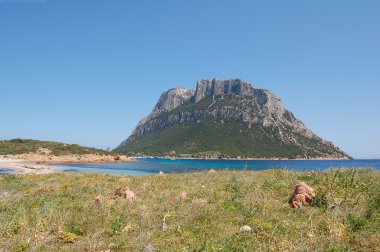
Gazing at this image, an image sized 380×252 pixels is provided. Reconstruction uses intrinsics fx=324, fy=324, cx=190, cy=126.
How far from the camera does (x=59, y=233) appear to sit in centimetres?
1019

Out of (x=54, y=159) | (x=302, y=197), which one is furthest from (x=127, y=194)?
(x=54, y=159)

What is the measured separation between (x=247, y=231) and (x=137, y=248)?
3302 millimetres

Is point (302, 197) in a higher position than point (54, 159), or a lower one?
higher

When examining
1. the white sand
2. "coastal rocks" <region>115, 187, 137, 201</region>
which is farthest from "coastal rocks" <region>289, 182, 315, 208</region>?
the white sand

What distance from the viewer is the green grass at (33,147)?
101762 millimetres

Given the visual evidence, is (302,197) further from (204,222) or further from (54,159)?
(54,159)

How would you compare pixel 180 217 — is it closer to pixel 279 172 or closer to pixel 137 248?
pixel 137 248

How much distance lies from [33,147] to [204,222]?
361ft

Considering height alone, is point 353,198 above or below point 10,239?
above

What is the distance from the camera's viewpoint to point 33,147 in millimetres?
107812

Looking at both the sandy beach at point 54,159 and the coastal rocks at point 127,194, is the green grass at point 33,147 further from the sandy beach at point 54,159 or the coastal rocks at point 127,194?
the coastal rocks at point 127,194

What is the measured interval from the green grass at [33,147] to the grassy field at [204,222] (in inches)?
3811

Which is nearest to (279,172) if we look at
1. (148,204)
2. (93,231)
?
(148,204)

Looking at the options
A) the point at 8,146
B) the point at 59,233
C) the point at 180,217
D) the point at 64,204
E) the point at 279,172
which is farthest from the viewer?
the point at 8,146
